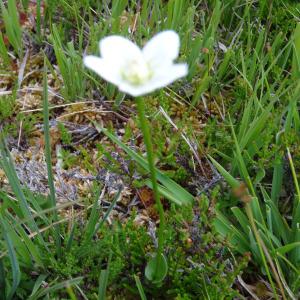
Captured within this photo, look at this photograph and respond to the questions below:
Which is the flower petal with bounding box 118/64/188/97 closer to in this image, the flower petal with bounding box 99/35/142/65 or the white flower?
the white flower

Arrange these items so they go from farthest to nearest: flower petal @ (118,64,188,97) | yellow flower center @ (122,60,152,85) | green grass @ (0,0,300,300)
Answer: green grass @ (0,0,300,300)
yellow flower center @ (122,60,152,85)
flower petal @ (118,64,188,97)

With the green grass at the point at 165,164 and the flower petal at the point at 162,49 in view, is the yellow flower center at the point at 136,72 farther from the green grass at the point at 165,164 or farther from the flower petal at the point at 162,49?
the green grass at the point at 165,164

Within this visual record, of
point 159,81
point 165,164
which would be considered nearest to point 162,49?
point 159,81

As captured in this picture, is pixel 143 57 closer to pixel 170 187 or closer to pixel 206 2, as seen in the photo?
pixel 170 187

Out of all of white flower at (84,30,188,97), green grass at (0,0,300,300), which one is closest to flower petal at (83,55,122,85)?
white flower at (84,30,188,97)

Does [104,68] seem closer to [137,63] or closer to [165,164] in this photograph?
[137,63]

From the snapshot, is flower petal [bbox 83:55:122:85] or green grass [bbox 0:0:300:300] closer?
flower petal [bbox 83:55:122:85]

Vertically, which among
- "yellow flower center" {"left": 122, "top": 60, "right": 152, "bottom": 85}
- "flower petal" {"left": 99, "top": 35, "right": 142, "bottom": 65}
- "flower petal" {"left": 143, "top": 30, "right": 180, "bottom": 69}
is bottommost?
"yellow flower center" {"left": 122, "top": 60, "right": 152, "bottom": 85}
